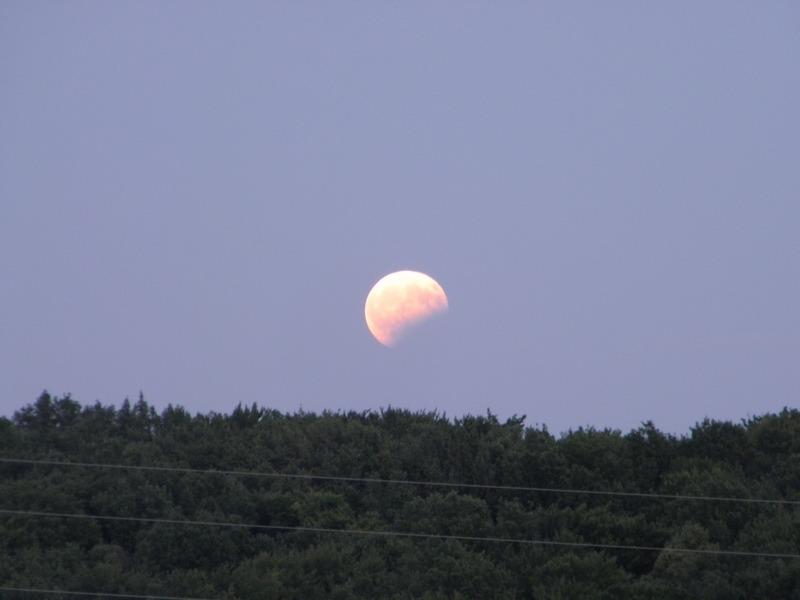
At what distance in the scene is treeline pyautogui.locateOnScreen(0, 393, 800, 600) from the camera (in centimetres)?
1691

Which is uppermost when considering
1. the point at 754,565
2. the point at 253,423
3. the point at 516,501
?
the point at 253,423

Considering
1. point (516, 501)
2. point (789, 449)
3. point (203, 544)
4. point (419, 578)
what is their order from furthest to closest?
1. point (789, 449)
2. point (516, 501)
3. point (203, 544)
4. point (419, 578)

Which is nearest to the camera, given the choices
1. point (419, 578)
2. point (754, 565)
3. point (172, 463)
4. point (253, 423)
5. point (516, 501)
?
point (754, 565)

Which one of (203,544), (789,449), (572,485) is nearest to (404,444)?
(572,485)

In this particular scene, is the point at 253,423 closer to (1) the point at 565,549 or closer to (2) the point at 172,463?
(2) the point at 172,463

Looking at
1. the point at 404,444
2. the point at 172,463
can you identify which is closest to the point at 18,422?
the point at 172,463

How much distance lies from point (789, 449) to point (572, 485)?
223 inches

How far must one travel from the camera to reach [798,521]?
55.5 feet

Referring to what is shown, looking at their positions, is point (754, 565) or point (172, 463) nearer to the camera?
point (754, 565)

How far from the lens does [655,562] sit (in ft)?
59.9

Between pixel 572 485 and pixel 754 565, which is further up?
pixel 572 485

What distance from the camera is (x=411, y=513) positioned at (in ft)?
70.2

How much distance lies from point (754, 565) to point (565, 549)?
3641 millimetres

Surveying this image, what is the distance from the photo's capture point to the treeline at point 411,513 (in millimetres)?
16906
